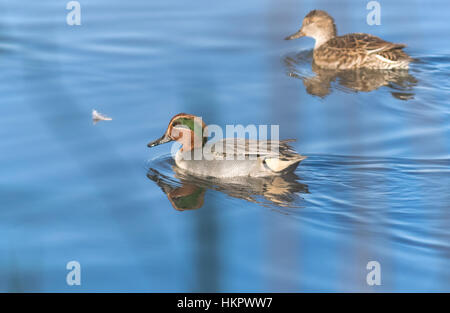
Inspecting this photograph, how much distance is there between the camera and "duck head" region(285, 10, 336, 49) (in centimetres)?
1041

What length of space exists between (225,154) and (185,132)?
1.72 feet

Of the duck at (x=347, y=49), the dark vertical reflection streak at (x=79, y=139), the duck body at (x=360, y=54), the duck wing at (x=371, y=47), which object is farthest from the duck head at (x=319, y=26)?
the dark vertical reflection streak at (x=79, y=139)

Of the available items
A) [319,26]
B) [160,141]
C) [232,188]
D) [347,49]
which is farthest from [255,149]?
[319,26]

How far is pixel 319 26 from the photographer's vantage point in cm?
1044

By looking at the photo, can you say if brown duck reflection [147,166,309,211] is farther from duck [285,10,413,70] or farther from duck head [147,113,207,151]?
duck [285,10,413,70]

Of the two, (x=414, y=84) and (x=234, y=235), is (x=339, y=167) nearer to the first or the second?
(x=234, y=235)

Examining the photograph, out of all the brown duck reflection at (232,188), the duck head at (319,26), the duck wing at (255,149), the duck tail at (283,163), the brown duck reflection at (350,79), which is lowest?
the brown duck reflection at (232,188)

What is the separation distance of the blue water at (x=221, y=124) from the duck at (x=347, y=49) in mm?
238

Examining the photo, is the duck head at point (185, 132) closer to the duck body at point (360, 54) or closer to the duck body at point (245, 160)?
the duck body at point (245, 160)

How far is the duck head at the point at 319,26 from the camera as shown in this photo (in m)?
10.4

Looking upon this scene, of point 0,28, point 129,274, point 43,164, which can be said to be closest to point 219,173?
point 43,164

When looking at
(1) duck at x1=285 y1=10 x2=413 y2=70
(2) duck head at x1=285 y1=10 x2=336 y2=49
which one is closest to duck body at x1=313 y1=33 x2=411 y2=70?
(1) duck at x1=285 y1=10 x2=413 y2=70

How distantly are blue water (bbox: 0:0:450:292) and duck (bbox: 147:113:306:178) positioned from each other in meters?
0.15

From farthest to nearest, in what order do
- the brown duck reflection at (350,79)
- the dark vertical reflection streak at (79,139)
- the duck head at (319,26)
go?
1. the duck head at (319,26)
2. the brown duck reflection at (350,79)
3. the dark vertical reflection streak at (79,139)
